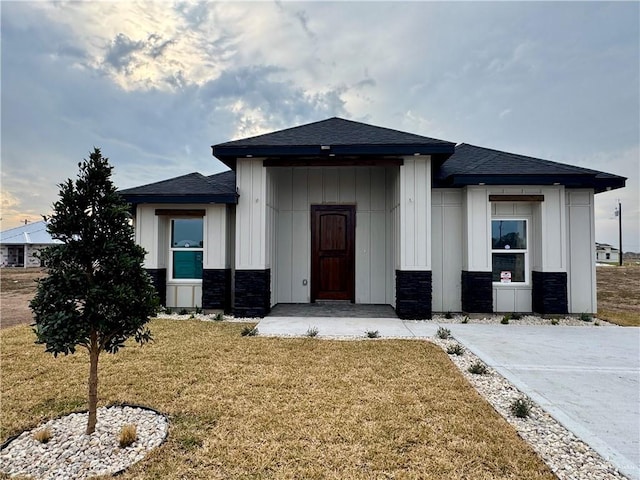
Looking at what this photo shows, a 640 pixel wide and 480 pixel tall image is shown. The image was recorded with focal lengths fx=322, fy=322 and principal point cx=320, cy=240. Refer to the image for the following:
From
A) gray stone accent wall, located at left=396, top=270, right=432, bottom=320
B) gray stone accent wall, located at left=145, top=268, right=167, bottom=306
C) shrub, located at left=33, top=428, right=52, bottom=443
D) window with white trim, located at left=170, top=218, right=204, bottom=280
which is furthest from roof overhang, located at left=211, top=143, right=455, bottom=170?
shrub, located at left=33, top=428, right=52, bottom=443

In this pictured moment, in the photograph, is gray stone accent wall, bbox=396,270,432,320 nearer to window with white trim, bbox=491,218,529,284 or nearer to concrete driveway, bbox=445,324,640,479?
concrete driveway, bbox=445,324,640,479

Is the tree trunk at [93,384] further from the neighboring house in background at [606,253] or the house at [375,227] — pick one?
the neighboring house in background at [606,253]

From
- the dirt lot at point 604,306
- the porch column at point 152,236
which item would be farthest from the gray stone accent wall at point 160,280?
the dirt lot at point 604,306

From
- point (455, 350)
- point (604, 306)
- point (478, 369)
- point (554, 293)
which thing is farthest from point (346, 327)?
point (604, 306)

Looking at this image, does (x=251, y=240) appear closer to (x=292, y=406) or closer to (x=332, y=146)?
(x=332, y=146)

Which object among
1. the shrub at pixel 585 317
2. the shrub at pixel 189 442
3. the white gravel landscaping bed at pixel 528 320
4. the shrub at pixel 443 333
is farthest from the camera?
the shrub at pixel 585 317

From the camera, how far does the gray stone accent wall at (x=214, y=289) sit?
24.8 feet

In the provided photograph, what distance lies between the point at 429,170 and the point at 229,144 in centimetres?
435

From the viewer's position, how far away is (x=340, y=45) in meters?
10.6

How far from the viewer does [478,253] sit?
23.6 ft

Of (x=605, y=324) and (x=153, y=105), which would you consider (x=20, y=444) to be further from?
(x=153, y=105)

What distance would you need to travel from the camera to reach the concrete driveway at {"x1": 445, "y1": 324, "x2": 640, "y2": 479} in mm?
2723

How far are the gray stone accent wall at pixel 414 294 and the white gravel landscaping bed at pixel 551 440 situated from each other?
3.08m

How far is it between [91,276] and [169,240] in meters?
5.83
